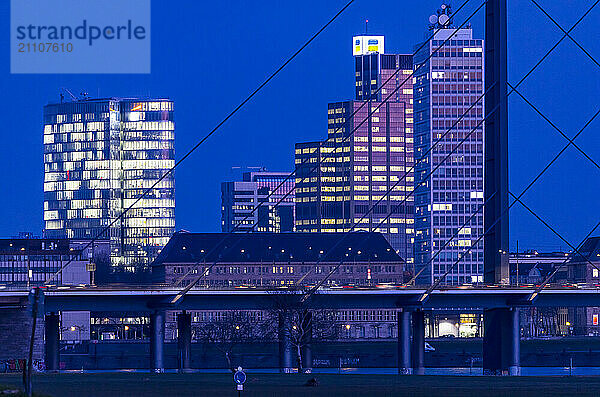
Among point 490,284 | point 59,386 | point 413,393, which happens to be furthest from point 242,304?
point 413,393

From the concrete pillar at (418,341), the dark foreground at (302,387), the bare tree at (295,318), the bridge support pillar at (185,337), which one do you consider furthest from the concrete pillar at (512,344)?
the bridge support pillar at (185,337)

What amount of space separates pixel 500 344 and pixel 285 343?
34478mm

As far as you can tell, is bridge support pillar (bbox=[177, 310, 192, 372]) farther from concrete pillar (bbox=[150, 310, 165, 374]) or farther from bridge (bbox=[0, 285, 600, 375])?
concrete pillar (bbox=[150, 310, 165, 374])

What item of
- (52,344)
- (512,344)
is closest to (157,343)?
(52,344)

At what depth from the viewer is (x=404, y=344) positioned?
150000 millimetres

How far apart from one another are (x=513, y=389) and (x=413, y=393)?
7539mm

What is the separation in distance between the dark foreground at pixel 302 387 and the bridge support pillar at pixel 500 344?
22183mm

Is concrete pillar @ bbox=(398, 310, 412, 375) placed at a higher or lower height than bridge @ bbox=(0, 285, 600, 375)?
lower

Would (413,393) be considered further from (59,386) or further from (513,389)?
(59,386)

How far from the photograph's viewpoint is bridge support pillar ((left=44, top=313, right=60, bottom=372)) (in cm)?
14238

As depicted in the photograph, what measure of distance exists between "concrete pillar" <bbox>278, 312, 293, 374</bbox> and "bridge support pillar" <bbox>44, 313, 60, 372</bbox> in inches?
832

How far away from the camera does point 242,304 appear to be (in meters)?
145

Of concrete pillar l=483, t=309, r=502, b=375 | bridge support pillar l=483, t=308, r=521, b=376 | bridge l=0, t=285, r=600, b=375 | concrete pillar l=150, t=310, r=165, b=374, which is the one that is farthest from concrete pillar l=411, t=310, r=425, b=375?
concrete pillar l=150, t=310, r=165, b=374

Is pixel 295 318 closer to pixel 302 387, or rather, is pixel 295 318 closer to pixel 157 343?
pixel 157 343
